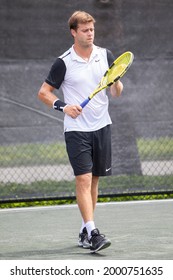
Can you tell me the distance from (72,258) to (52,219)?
216cm

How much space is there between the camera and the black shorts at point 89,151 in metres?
7.30

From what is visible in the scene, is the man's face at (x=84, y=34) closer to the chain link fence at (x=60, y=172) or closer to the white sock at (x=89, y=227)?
the white sock at (x=89, y=227)

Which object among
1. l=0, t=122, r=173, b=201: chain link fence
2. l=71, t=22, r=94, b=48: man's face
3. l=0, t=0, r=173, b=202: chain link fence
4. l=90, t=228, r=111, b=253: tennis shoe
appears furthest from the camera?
l=0, t=122, r=173, b=201: chain link fence

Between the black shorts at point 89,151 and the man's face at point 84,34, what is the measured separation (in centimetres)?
61

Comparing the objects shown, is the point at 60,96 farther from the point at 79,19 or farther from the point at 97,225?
the point at 79,19

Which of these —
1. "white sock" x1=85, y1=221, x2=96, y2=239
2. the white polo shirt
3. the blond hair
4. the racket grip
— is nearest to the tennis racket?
the racket grip

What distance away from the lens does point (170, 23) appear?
10016 millimetres

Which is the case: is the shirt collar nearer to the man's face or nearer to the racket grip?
the man's face

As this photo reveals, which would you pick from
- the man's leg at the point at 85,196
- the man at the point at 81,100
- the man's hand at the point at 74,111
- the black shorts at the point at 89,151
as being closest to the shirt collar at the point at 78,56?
the man at the point at 81,100

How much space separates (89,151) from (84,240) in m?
0.63

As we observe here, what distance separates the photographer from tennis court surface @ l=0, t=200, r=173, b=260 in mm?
7051

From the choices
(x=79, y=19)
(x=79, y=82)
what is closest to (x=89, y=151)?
(x=79, y=82)

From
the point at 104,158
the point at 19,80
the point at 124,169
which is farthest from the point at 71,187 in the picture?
the point at 104,158

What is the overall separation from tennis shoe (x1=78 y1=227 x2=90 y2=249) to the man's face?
1319mm
